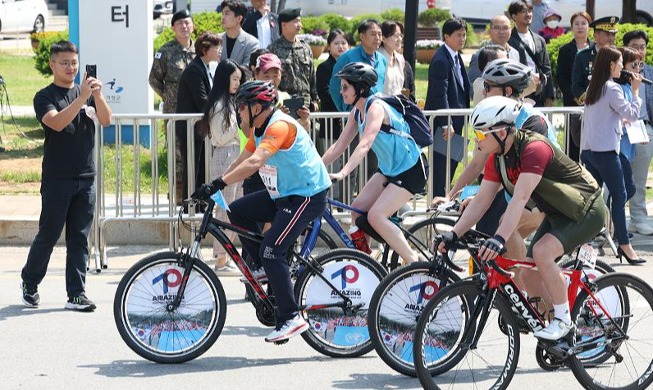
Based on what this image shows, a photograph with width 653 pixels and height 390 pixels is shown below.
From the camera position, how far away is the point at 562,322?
6.93 metres

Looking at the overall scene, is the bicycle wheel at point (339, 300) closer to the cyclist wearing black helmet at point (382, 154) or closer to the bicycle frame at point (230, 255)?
the bicycle frame at point (230, 255)

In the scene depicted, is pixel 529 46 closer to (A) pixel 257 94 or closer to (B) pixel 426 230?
(B) pixel 426 230

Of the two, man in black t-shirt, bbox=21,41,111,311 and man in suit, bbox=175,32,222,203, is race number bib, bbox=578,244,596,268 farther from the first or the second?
man in suit, bbox=175,32,222,203

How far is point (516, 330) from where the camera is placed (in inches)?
269

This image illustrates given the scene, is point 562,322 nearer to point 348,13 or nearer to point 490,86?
point 490,86

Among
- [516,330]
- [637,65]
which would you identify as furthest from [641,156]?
[516,330]

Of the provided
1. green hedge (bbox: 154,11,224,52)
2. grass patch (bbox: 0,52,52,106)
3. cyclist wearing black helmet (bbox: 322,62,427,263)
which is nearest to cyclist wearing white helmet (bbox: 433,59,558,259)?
cyclist wearing black helmet (bbox: 322,62,427,263)

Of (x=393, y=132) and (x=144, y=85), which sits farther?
(x=144, y=85)

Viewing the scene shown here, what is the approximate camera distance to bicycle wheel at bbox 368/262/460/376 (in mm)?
7262

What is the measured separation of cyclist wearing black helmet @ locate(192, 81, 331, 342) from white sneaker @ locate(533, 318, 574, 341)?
154 centimetres

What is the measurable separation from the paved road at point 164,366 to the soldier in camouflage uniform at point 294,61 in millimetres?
3395

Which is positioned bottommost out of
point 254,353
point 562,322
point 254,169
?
point 254,353

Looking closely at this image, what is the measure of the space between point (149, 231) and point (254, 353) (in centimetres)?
392

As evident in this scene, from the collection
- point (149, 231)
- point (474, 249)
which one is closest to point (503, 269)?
point (474, 249)
